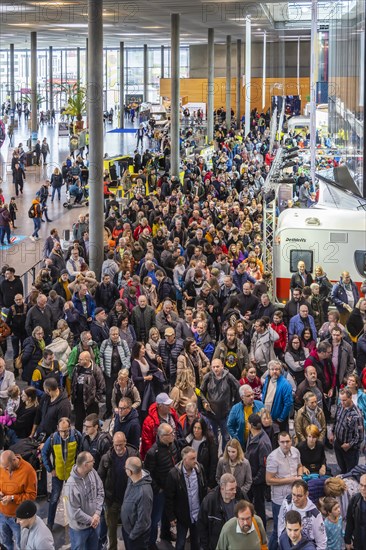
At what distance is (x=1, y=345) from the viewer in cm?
1508

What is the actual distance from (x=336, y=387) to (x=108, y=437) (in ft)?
14.0

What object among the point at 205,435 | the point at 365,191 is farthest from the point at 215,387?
the point at 365,191

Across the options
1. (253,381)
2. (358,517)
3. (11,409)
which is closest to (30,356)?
(11,409)

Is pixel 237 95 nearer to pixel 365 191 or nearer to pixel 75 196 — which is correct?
pixel 75 196

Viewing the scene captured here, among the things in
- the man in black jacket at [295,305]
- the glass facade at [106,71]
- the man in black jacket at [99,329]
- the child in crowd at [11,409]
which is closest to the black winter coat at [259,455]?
the child in crowd at [11,409]

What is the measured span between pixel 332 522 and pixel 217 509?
108cm

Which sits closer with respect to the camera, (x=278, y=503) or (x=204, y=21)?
(x=278, y=503)

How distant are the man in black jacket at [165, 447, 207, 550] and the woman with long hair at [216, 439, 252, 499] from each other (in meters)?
0.23

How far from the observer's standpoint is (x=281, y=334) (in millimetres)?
14086

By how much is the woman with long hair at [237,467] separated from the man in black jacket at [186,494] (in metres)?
0.23

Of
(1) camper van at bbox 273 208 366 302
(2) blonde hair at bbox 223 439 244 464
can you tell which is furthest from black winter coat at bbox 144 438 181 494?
(1) camper van at bbox 273 208 366 302

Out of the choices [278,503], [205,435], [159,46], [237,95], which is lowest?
[278,503]

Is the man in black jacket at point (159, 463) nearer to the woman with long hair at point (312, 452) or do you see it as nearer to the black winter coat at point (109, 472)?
the black winter coat at point (109, 472)

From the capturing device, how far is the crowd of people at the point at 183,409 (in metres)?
8.74
